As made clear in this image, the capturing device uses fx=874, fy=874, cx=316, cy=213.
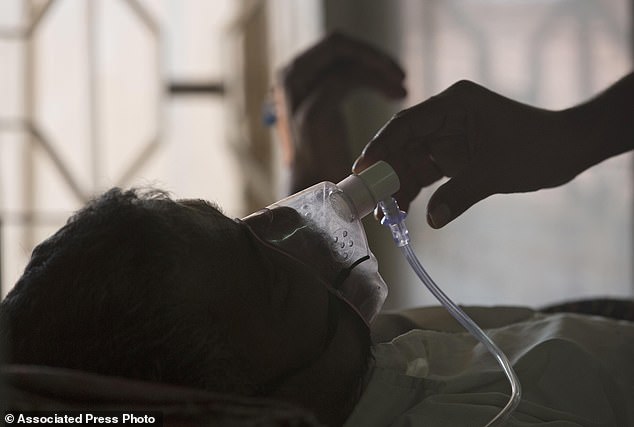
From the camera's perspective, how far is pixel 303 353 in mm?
959

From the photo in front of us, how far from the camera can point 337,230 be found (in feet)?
3.40

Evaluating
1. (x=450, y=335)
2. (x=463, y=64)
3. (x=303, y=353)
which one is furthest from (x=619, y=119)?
(x=463, y=64)

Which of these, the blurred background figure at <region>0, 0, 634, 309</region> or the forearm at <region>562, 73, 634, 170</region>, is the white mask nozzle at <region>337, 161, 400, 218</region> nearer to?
the forearm at <region>562, 73, 634, 170</region>

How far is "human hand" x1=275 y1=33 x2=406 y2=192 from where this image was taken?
1.66 metres

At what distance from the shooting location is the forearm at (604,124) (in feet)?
4.09

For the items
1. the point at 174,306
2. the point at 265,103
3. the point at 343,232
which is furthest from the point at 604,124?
the point at 265,103

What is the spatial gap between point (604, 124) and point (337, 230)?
48 cm

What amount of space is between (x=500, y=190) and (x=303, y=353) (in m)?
0.37

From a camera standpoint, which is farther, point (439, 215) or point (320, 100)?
point (320, 100)

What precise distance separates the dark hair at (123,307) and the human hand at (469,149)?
302 millimetres

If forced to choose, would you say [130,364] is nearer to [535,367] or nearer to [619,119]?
[535,367]

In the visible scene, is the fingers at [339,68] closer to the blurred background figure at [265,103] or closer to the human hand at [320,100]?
the human hand at [320,100]

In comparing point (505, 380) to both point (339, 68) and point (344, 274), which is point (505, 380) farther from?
point (339, 68)

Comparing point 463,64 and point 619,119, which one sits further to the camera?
point 463,64
